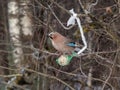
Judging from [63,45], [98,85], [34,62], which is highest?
[63,45]

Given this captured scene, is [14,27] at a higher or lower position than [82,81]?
higher

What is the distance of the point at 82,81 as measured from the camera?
7.09 meters

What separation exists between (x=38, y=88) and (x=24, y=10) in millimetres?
1247

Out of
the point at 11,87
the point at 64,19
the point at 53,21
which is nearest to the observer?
the point at 11,87

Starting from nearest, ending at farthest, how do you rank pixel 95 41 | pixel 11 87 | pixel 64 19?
pixel 11 87
pixel 95 41
pixel 64 19

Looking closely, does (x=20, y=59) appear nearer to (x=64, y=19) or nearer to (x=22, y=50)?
(x=22, y=50)

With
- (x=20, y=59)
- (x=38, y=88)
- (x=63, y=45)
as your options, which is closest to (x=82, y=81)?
(x=38, y=88)

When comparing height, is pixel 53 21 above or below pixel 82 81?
above

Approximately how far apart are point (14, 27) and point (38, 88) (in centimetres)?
103

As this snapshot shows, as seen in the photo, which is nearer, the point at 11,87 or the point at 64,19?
the point at 11,87

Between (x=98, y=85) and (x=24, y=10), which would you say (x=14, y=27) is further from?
(x=98, y=85)

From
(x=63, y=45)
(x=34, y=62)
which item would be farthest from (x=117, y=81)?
(x=63, y=45)

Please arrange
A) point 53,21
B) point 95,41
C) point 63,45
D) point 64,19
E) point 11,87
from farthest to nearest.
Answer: point 64,19 → point 53,21 → point 95,41 → point 11,87 → point 63,45

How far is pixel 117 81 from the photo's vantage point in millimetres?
6445
